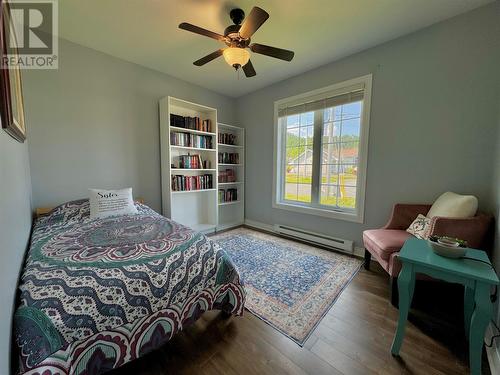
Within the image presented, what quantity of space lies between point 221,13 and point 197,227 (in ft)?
9.27

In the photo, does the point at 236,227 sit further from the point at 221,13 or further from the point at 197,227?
the point at 221,13

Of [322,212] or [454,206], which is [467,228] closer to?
[454,206]

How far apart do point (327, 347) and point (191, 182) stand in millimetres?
2606

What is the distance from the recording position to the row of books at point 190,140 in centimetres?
292

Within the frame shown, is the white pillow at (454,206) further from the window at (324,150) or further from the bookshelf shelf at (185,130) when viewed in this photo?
the bookshelf shelf at (185,130)

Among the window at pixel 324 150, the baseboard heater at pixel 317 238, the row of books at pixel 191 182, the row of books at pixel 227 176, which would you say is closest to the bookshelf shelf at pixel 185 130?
the row of books at pixel 191 182

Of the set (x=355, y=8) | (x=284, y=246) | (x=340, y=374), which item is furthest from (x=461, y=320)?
(x=355, y=8)

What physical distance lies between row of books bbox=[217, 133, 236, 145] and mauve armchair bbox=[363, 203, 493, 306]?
8.73ft

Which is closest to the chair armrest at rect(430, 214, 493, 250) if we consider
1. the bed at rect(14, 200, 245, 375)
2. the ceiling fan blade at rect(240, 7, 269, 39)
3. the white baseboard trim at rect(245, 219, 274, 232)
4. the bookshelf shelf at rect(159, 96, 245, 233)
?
the bed at rect(14, 200, 245, 375)

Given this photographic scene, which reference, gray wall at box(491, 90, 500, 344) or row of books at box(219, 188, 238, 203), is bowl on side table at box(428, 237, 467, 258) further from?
row of books at box(219, 188, 238, 203)

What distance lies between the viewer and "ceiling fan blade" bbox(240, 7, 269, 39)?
1.32m

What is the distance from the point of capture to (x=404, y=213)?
82.2 inches

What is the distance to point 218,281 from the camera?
145 cm

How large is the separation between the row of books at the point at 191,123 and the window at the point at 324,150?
116cm
